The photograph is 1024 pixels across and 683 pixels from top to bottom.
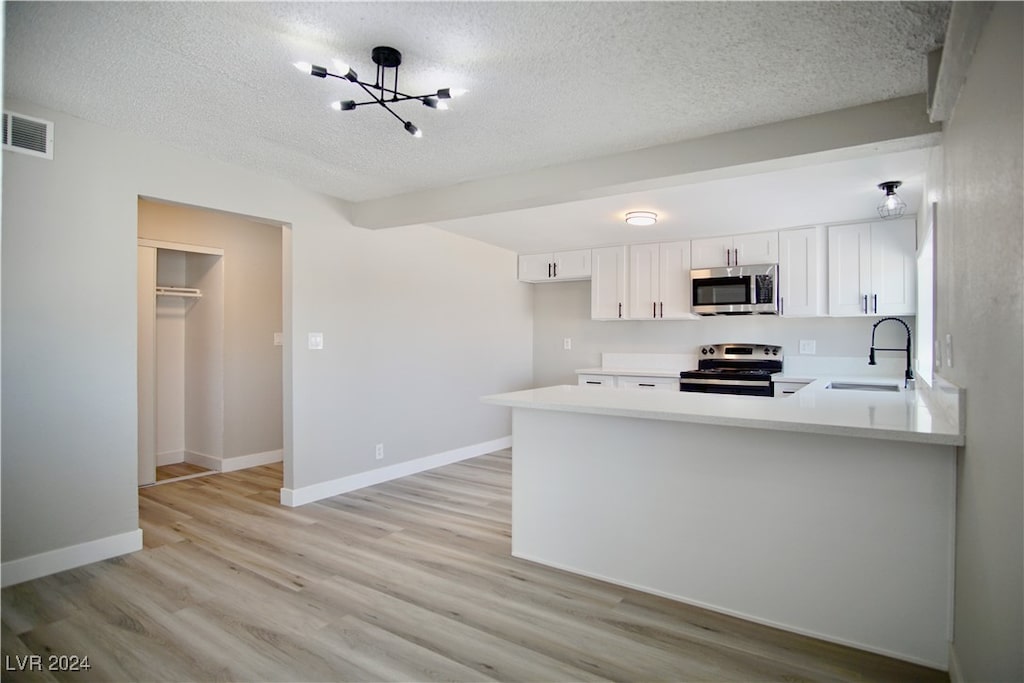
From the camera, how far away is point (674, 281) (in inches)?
215

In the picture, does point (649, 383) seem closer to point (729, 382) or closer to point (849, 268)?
point (729, 382)

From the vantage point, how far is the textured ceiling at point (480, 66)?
6.47ft

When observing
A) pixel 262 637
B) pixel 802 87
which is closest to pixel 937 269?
pixel 802 87

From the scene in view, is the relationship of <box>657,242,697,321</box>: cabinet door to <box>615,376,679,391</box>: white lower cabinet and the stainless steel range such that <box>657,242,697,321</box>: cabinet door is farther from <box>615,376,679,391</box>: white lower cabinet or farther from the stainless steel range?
<box>615,376,679,391</box>: white lower cabinet

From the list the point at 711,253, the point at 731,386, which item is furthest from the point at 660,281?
the point at 731,386

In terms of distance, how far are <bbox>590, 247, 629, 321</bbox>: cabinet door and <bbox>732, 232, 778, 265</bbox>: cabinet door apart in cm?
108

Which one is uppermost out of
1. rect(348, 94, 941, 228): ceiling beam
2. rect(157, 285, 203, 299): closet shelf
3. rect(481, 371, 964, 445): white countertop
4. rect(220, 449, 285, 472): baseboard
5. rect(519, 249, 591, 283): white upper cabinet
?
rect(348, 94, 941, 228): ceiling beam

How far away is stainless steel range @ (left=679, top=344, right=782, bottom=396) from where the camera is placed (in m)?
4.90

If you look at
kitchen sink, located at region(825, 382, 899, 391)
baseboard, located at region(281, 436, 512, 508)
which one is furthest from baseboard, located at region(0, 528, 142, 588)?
kitchen sink, located at region(825, 382, 899, 391)

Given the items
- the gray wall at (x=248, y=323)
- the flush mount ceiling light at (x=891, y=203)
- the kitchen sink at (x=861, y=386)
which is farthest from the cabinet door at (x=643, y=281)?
the gray wall at (x=248, y=323)

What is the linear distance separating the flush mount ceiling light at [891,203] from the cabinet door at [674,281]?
161 cm

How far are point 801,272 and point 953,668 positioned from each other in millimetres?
3422

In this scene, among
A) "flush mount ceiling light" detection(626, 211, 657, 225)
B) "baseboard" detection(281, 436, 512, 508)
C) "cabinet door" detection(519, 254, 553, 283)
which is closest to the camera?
"baseboard" detection(281, 436, 512, 508)

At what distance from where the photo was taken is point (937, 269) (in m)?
2.53
